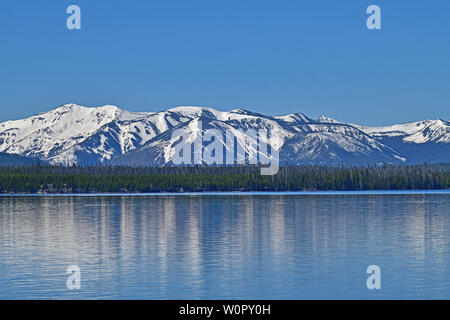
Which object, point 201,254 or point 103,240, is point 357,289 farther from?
point 103,240

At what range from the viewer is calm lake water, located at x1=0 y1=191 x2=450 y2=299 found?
49844 millimetres

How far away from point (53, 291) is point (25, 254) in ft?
68.5

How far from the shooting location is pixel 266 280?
176 ft

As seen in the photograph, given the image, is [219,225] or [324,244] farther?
[219,225]

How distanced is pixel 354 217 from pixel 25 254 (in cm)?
6084

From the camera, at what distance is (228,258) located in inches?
2564

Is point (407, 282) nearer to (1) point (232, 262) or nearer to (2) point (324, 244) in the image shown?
(1) point (232, 262)

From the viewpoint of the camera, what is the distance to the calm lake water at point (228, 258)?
49844mm
